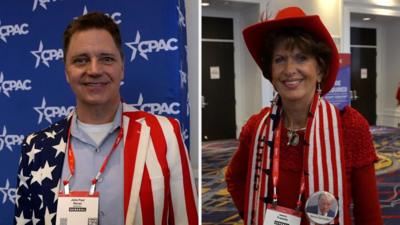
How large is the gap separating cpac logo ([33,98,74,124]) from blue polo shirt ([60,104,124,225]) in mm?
570

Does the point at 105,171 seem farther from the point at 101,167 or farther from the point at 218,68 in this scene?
the point at 218,68

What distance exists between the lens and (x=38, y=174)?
3.75ft

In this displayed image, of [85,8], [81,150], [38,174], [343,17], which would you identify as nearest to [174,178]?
[81,150]

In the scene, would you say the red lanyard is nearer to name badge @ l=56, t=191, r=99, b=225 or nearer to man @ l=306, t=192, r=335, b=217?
man @ l=306, t=192, r=335, b=217

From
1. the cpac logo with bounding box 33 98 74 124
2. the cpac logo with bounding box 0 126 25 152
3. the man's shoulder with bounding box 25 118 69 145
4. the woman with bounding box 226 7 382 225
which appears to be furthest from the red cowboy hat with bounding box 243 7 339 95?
the cpac logo with bounding box 0 126 25 152

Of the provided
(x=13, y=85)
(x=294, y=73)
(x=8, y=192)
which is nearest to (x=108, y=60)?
(x=294, y=73)

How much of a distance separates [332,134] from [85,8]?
1155mm

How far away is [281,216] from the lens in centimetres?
108

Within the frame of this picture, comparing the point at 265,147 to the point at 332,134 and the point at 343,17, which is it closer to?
the point at 332,134

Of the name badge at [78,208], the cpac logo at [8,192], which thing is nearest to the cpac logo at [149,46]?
the name badge at [78,208]

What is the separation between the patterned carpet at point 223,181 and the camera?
1480mm

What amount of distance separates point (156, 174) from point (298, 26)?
60 centimetres

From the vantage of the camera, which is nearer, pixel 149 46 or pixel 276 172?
pixel 276 172

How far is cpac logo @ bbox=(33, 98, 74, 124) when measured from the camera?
1699 millimetres
